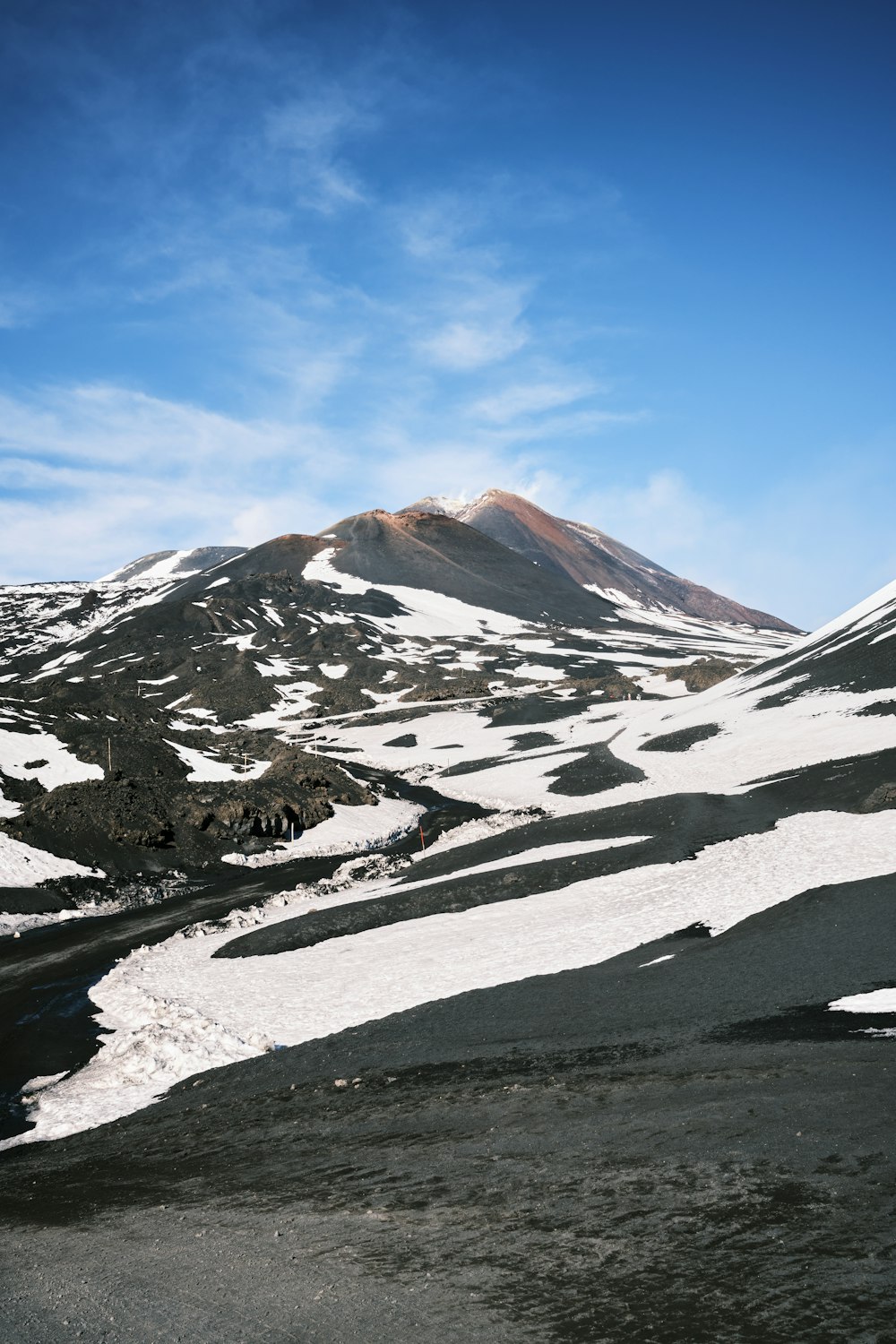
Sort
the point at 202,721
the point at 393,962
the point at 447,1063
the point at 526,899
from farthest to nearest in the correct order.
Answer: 1. the point at 202,721
2. the point at 526,899
3. the point at 393,962
4. the point at 447,1063

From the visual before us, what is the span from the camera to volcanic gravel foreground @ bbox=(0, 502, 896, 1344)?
9.98 m

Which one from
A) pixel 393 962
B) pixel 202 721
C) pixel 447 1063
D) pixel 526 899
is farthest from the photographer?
pixel 202 721

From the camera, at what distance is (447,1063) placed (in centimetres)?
1914

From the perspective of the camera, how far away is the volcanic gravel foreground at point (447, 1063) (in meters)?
9.98

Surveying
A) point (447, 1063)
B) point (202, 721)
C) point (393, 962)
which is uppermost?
point (202, 721)

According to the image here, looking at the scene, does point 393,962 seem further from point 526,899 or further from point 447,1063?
point 447,1063

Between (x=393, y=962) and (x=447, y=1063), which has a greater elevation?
(x=393, y=962)

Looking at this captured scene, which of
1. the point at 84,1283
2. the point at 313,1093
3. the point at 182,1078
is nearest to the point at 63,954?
the point at 182,1078

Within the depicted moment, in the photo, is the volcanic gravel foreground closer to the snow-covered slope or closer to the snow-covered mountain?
the snow-covered slope

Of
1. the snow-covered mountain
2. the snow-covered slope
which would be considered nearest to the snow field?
the snow-covered slope

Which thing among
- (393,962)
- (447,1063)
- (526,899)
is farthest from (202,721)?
(447,1063)

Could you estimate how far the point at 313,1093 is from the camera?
18484 mm

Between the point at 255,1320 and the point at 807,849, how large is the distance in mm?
30526

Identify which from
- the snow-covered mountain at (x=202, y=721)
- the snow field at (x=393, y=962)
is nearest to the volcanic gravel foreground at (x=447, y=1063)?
the snow field at (x=393, y=962)
